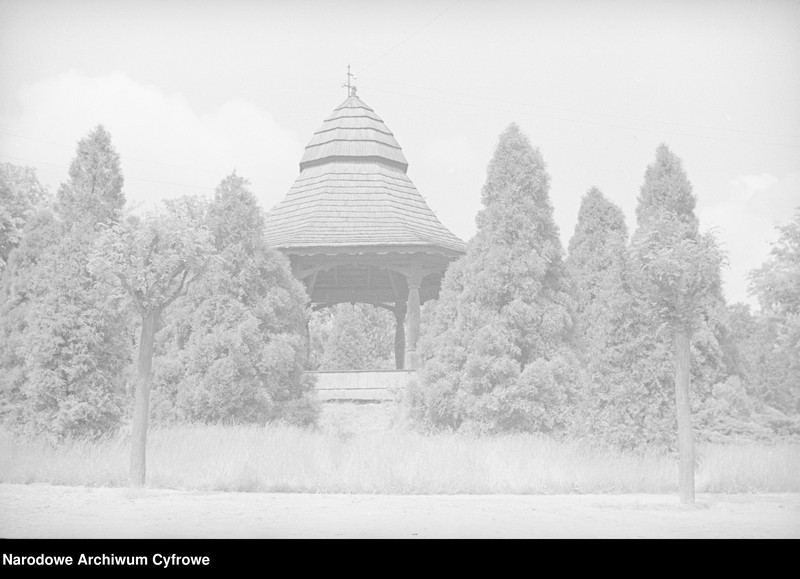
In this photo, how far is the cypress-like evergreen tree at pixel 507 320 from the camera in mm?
18422

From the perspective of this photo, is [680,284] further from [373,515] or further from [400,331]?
[400,331]

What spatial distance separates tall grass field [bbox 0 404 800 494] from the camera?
1369cm

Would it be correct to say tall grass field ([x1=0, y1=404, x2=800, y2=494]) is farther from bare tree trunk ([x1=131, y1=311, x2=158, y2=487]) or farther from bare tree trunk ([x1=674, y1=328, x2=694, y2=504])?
bare tree trunk ([x1=674, y1=328, x2=694, y2=504])

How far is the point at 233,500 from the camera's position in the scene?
1208 cm

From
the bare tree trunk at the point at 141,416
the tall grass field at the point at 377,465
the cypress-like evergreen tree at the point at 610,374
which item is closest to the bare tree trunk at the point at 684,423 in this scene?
the tall grass field at the point at 377,465

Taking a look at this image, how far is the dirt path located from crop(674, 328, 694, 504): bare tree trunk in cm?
29

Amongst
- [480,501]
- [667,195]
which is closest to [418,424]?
[480,501]

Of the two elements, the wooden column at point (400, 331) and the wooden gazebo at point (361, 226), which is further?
the wooden column at point (400, 331)

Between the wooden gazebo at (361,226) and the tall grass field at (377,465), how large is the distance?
324 inches

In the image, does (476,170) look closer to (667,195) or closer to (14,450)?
(667,195)

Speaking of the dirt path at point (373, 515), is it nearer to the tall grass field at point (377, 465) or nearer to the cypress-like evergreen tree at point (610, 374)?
the tall grass field at point (377, 465)

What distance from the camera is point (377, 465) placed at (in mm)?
14227

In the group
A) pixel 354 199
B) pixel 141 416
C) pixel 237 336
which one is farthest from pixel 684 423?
pixel 354 199
